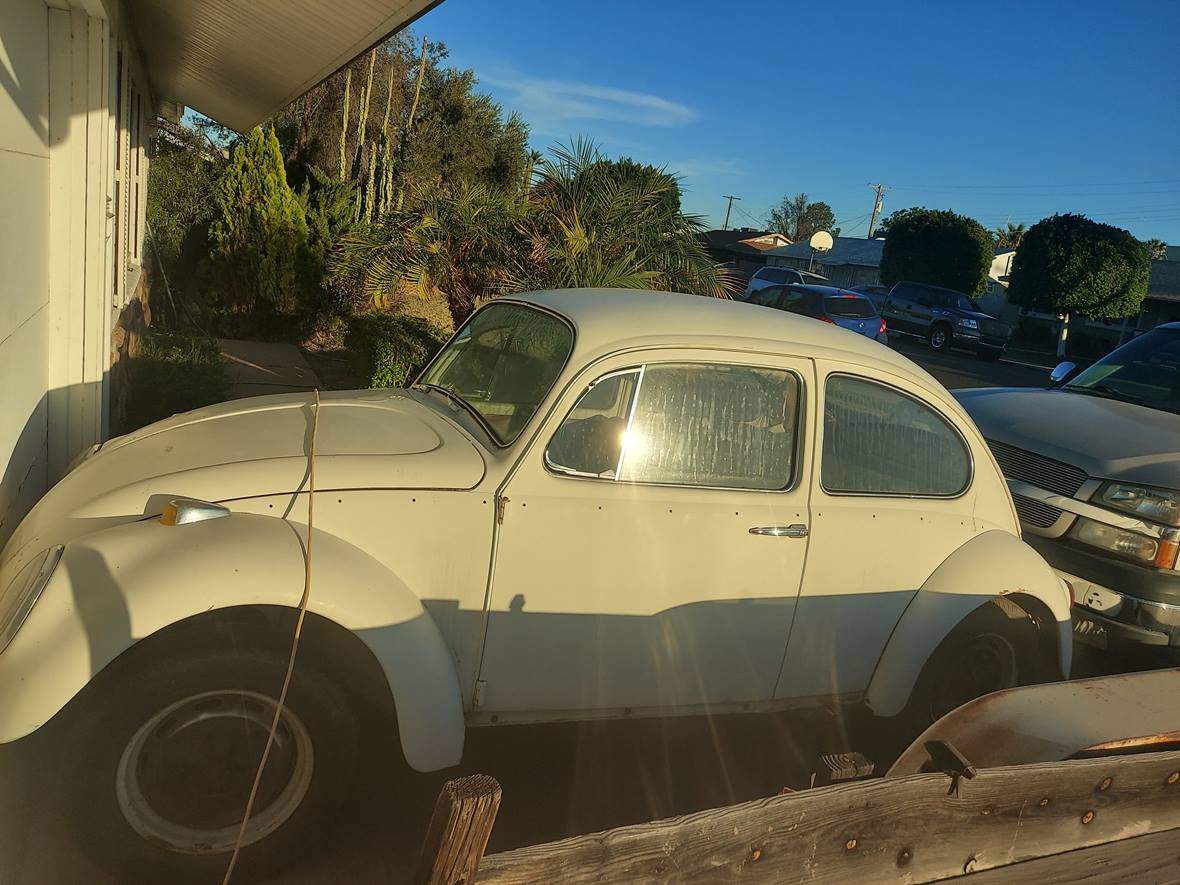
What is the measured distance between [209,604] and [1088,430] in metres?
4.92

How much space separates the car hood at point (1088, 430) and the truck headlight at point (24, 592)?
4937 mm

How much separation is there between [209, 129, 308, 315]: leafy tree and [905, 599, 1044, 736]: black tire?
10.7 meters

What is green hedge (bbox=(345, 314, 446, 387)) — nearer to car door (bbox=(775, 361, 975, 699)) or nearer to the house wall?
the house wall

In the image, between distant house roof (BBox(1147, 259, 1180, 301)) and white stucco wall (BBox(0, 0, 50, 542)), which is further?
distant house roof (BBox(1147, 259, 1180, 301))

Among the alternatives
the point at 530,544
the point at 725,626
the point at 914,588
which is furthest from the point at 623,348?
the point at 914,588

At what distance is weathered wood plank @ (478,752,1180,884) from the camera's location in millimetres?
1656

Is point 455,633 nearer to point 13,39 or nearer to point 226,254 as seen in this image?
point 13,39

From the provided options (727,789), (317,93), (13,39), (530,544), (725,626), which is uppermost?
(317,93)

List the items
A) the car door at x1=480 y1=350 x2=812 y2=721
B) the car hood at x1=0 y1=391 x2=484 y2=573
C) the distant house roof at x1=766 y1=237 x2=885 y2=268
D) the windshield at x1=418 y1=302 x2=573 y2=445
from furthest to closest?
1. the distant house roof at x1=766 y1=237 x2=885 y2=268
2. the windshield at x1=418 y1=302 x2=573 y2=445
3. the car door at x1=480 y1=350 x2=812 y2=721
4. the car hood at x1=0 y1=391 x2=484 y2=573

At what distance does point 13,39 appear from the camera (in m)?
3.80

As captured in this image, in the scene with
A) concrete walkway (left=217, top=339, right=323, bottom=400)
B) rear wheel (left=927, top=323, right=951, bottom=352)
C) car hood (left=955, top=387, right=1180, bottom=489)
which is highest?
car hood (left=955, top=387, right=1180, bottom=489)

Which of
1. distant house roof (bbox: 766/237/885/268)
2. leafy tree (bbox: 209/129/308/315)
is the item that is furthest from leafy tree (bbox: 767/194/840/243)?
leafy tree (bbox: 209/129/308/315)

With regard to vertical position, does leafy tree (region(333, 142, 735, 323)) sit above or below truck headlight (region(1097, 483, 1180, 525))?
above

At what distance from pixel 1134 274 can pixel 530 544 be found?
33.5 meters
